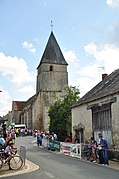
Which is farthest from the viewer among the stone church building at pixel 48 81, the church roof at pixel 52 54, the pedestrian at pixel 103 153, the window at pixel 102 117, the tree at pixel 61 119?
the church roof at pixel 52 54

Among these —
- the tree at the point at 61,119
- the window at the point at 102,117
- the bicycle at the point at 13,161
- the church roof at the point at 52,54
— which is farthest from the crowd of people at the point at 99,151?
the church roof at the point at 52,54

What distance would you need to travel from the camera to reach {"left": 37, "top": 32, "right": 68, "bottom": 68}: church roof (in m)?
63.4

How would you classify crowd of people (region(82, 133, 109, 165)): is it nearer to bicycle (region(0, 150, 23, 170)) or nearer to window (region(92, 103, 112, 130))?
window (region(92, 103, 112, 130))

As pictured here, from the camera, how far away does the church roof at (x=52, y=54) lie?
2495 inches

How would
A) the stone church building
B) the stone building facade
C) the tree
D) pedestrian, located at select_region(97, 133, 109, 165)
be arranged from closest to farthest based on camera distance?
1. pedestrian, located at select_region(97, 133, 109, 165)
2. the stone building facade
3. the tree
4. the stone church building

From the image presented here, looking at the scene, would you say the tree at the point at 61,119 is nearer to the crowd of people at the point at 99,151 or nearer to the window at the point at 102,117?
the window at the point at 102,117

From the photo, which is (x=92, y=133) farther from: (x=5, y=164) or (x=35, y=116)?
(x=35, y=116)

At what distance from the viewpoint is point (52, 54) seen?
63.8m

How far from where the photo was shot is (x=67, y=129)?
38.2 m

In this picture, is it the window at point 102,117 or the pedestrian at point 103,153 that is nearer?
the pedestrian at point 103,153

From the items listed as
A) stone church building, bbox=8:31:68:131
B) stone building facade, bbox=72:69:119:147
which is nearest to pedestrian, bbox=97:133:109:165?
stone building facade, bbox=72:69:119:147

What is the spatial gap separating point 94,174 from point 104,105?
10.1 metres

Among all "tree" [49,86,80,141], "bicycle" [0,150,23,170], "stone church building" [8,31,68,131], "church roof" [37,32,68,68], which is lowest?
"bicycle" [0,150,23,170]

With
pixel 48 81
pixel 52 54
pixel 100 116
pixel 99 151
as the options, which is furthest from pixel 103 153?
pixel 52 54
